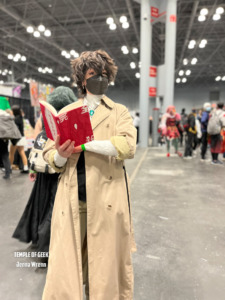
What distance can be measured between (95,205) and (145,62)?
31.5 feet

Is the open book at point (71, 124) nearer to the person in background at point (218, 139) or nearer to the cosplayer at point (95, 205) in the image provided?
the cosplayer at point (95, 205)

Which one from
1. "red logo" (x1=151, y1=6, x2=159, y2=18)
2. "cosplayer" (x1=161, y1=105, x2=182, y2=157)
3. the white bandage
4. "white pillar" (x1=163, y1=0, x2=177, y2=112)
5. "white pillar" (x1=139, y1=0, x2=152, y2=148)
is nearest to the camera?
the white bandage

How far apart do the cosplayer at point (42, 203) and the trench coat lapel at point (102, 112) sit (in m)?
0.65

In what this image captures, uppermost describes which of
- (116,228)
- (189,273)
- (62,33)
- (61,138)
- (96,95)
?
(62,33)

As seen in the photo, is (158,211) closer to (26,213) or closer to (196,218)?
(196,218)

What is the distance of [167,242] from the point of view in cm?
223

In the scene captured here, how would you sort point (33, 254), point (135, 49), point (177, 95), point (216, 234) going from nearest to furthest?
point (33, 254) → point (216, 234) → point (135, 49) → point (177, 95)

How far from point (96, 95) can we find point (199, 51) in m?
18.3

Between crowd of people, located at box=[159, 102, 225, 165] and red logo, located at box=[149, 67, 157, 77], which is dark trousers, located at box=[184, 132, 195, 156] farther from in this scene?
red logo, located at box=[149, 67, 157, 77]

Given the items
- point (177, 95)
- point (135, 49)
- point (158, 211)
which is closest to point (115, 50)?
point (135, 49)

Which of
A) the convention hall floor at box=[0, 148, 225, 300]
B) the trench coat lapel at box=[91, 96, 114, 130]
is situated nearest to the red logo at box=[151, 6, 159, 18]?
the convention hall floor at box=[0, 148, 225, 300]

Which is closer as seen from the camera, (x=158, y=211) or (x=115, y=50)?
(x=158, y=211)

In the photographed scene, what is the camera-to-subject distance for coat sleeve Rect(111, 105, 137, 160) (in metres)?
1.09

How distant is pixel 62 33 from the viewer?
44.2ft
